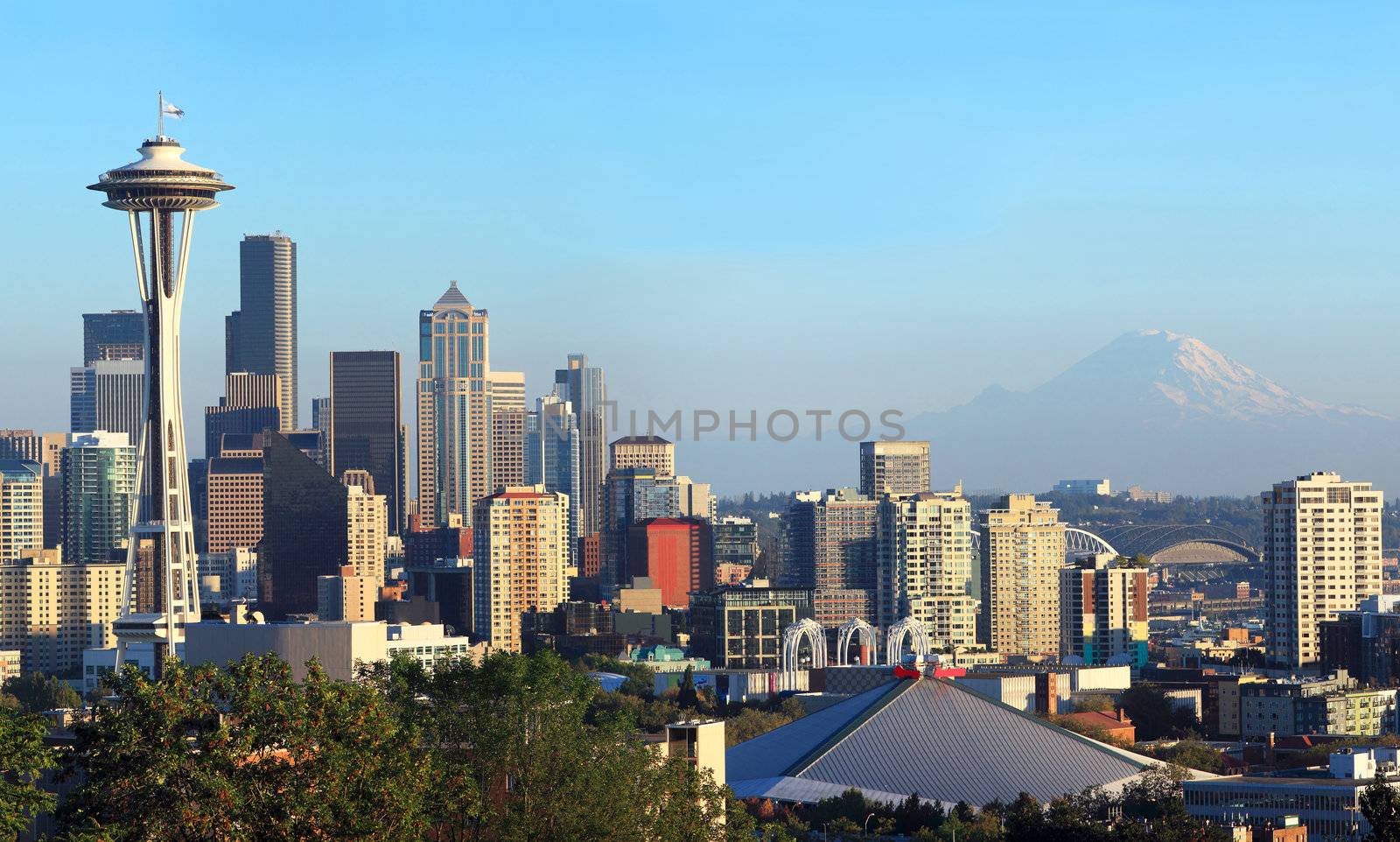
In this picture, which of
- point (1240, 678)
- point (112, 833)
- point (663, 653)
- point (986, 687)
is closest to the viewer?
point (112, 833)

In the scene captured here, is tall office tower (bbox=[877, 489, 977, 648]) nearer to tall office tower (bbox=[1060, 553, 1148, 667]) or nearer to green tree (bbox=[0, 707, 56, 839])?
tall office tower (bbox=[1060, 553, 1148, 667])

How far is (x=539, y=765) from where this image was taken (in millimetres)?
47969

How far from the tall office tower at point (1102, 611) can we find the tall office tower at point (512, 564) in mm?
37548

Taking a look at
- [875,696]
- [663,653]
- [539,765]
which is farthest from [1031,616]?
[539,765]

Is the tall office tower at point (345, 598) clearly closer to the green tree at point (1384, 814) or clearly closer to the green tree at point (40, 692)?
the green tree at point (40, 692)

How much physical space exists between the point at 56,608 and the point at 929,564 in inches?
2516

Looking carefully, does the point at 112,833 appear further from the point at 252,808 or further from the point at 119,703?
the point at 119,703

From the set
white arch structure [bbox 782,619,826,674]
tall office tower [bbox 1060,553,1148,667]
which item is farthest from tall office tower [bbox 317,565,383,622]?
tall office tower [bbox 1060,553,1148,667]

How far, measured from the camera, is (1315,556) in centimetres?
16512

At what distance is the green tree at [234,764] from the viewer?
116 feet

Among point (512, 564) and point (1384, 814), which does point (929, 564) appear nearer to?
point (512, 564)

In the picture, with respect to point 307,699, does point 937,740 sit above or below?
below

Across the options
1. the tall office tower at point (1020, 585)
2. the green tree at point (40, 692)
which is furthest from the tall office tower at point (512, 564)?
the green tree at point (40, 692)

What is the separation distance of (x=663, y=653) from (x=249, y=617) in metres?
62.7
